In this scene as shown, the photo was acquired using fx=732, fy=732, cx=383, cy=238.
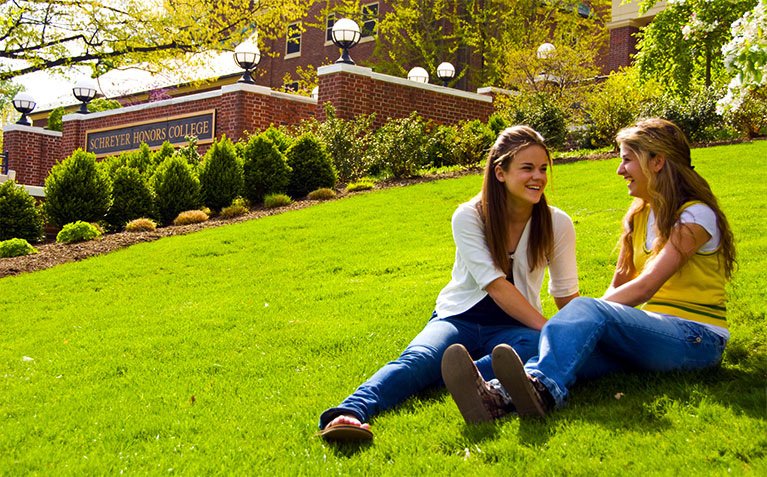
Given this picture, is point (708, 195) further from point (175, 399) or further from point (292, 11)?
point (292, 11)

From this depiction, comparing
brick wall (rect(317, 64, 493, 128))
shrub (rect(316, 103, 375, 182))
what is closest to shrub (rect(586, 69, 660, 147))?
brick wall (rect(317, 64, 493, 128))

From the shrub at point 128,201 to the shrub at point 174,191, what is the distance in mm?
195

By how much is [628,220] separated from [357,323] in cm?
233

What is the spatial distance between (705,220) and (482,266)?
109 centimetres

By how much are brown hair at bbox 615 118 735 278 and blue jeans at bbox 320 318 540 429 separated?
2.73 ft

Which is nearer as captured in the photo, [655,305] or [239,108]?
[655,305]

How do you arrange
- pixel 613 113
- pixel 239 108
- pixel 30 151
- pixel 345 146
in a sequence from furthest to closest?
pixel 30 151 → pixel 239 108 → pixel 345 146 → pixel 613 113

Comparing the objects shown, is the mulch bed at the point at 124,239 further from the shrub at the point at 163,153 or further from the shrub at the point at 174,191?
the shrub at the point at 163,153

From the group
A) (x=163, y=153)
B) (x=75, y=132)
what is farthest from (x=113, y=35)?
(x=75, y=132)

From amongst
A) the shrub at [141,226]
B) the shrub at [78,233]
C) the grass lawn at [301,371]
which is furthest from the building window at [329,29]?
the grass lawn at [301,371]

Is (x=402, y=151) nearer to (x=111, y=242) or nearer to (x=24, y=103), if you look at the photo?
(x=111, y=242)

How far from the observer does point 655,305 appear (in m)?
3.54

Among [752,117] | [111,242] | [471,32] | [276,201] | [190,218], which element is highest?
[471,32]

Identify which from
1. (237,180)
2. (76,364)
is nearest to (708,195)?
(76,364)
